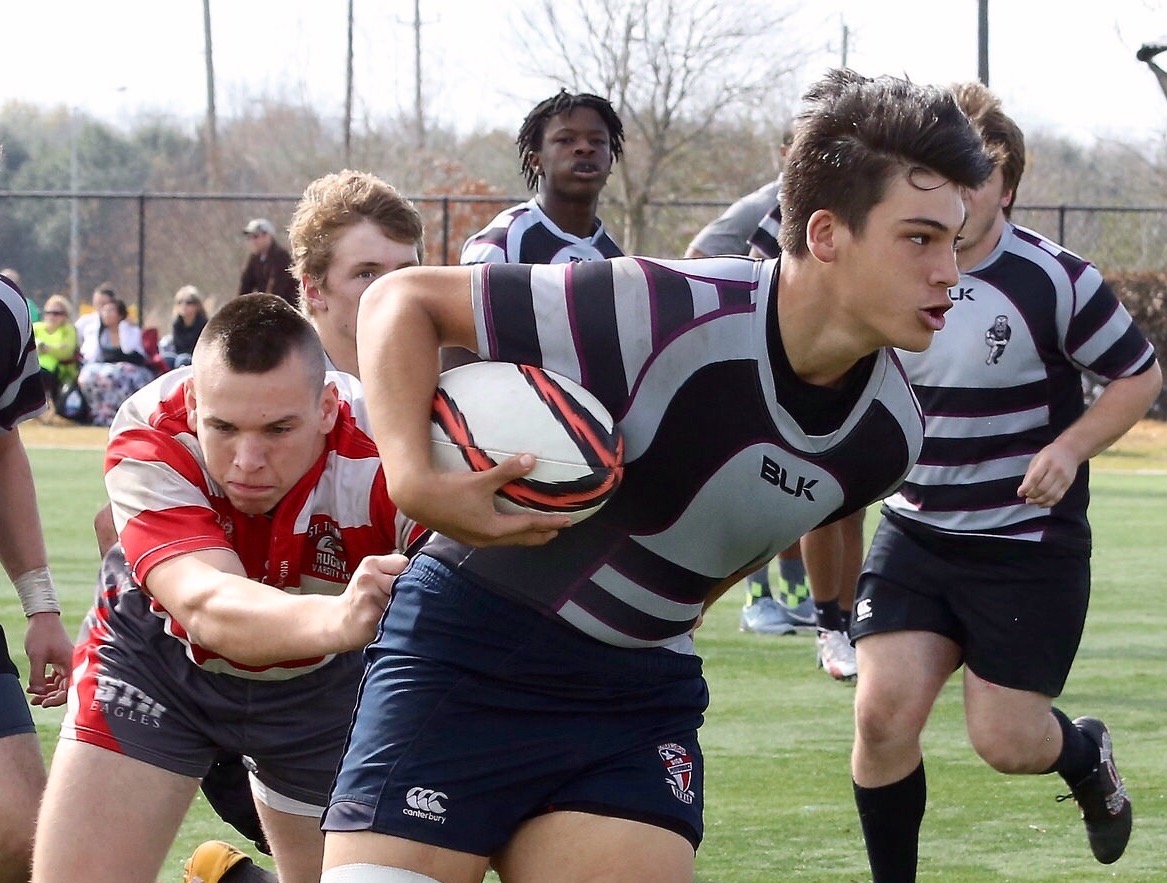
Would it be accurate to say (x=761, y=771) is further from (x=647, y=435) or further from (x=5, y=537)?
(x=647, y=435)

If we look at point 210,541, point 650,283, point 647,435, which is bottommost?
point 210,541

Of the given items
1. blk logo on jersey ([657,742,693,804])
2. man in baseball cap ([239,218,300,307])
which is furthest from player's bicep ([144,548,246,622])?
man in baseball cap ([239,218,300,307])

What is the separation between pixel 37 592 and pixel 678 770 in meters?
2.14

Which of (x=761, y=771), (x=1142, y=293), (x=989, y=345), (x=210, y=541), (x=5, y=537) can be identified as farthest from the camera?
(x=1142, y=293)

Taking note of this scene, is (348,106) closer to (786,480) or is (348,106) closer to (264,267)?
(264,267)

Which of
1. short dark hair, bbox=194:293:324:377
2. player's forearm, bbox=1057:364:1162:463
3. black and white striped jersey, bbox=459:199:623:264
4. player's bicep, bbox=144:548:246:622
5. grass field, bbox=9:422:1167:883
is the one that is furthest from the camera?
black and white striped jersey, bbox=459:199:623:264

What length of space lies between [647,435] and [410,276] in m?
0.48

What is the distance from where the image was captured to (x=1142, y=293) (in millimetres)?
24391

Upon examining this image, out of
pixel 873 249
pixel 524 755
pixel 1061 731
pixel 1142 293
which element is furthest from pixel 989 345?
pixel 1142 293

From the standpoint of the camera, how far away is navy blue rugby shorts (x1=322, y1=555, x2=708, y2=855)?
120 inches

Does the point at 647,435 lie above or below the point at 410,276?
below

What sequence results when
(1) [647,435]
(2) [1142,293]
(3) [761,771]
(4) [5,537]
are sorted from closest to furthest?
(1) [647,435]
(4) [5,537]
(3) [761,771]
(2) [1142,293]

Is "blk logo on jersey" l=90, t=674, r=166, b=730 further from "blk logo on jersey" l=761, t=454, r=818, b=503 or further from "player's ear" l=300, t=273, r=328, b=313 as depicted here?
"blk logo on jersey" l=761, t=454, r=818, b=503

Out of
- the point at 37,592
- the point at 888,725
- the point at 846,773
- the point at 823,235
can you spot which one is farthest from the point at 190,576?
the point at 846,773
